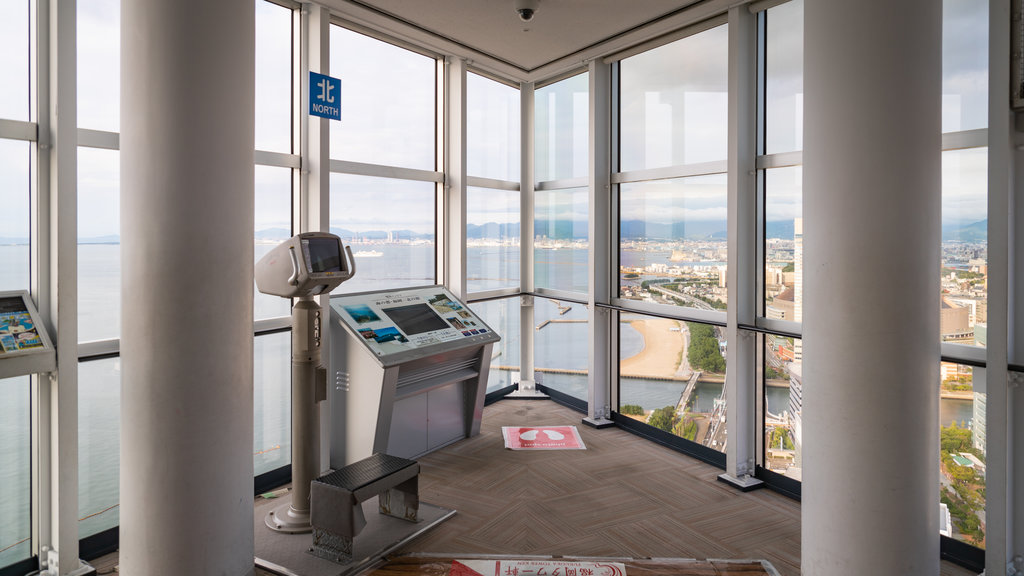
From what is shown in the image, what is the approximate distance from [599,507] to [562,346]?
101 inches

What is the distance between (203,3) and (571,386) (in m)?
4.77

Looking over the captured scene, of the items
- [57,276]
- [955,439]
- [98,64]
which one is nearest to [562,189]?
[955,439]

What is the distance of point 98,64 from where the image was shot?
130 inches

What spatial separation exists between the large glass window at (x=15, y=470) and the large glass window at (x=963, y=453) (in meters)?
4.80

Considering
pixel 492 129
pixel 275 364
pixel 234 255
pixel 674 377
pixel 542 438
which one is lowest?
pixel 542 438

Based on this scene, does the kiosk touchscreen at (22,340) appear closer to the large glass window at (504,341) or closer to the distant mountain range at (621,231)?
the distant mountain range at (621,231)

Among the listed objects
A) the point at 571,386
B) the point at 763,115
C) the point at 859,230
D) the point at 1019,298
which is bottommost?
the point at 571,386

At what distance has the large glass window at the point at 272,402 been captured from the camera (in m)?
4.23

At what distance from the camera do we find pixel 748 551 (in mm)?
3381

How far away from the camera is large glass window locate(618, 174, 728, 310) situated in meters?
4.65

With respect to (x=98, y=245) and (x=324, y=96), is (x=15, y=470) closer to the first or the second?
(x=98, y=245)

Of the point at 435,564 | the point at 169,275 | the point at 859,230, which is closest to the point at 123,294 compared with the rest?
the point at 169,275

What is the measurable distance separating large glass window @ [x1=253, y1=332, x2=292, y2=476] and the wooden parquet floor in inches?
42.5

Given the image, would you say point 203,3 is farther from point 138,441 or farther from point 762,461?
point 762,461
